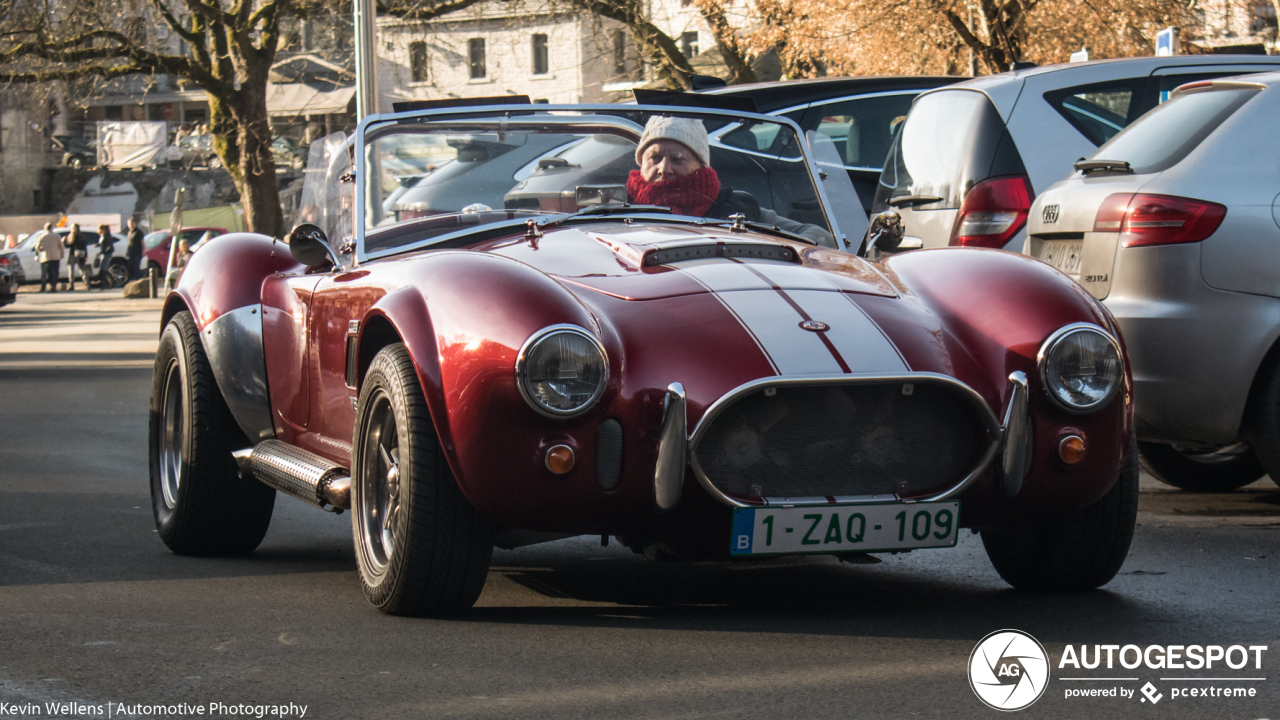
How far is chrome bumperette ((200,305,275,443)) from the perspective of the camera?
5672mm

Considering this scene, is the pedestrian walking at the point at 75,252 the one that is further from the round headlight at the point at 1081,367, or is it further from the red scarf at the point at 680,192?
the round headlight at the point at 1081,367

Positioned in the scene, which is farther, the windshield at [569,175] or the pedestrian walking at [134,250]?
the pedestrian walking at [134,250]

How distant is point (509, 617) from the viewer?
4316 mm

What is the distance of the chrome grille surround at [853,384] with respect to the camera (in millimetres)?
3838

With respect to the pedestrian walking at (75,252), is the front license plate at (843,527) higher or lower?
higher

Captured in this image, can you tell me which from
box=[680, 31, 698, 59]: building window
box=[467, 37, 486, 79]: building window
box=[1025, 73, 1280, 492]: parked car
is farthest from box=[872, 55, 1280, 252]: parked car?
box=[467, 37, 486, 79]: building window

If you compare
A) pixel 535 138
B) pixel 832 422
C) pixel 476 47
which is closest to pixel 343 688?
pixel 832 422

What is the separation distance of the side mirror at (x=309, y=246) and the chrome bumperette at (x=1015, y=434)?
2.39 m

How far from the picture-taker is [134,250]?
40969 millimetres

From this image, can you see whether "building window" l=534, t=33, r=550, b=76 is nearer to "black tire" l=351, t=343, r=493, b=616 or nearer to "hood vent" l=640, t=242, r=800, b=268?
"hood vent" l=640, t=242, r=800, b=268

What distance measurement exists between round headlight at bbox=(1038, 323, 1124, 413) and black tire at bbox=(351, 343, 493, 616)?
1.50m

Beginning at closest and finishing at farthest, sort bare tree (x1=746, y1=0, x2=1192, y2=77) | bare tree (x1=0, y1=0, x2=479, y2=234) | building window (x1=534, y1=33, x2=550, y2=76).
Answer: bare tree (x1=746, y1=0, x2=1192, y2=77)
bare tree (x1=0, y1=0, x2=479, y2=234)
building window (x1=534, y1=33, x2=550, y2=76)

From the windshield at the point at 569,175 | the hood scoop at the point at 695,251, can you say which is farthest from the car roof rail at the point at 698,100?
the hood scoop at the point at 695,251

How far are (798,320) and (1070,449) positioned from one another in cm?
77
